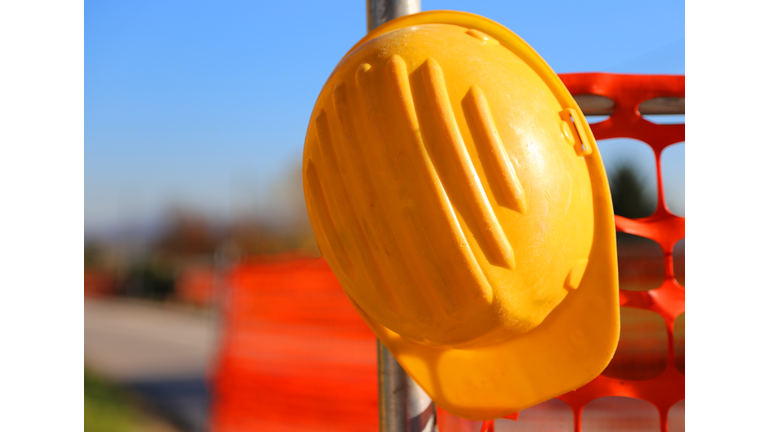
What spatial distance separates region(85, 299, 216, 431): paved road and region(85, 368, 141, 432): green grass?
0.34m

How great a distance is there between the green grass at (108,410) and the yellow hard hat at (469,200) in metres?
6.27

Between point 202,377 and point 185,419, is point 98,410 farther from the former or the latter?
point 202,377

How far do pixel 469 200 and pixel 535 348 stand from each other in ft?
1.41

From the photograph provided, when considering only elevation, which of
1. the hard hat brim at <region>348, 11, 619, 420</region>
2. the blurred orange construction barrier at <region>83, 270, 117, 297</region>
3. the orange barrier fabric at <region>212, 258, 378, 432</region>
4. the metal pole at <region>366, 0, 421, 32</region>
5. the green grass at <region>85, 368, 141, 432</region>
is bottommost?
the blurred orange construction barrier at <region>83, 270, 117, 297</region>

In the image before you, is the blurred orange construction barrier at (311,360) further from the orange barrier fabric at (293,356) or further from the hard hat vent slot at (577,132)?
the hard hat vent slot at (577,132)

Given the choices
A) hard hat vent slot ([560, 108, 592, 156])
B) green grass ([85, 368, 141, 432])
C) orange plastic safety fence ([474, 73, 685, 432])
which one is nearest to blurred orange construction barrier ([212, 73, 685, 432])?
orange plastic safety fence ([474, 73, 685, 432])

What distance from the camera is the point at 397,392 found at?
4.24 feet

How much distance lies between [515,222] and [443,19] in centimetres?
51

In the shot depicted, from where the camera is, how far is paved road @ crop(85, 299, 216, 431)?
738cm

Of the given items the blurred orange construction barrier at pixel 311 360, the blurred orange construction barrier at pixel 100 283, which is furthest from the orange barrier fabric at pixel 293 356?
the blurred orange construction barrier at pixel 100 283

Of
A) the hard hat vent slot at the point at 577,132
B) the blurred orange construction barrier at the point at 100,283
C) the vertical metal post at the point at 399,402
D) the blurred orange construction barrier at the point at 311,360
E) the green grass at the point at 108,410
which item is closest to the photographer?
the hard hat vent slot at the point at 577,132

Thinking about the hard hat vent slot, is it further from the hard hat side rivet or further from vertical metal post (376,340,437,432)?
vertical metal post (376,340,437,432)

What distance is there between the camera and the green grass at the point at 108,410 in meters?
6.17

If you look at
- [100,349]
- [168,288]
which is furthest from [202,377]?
[168,288]
